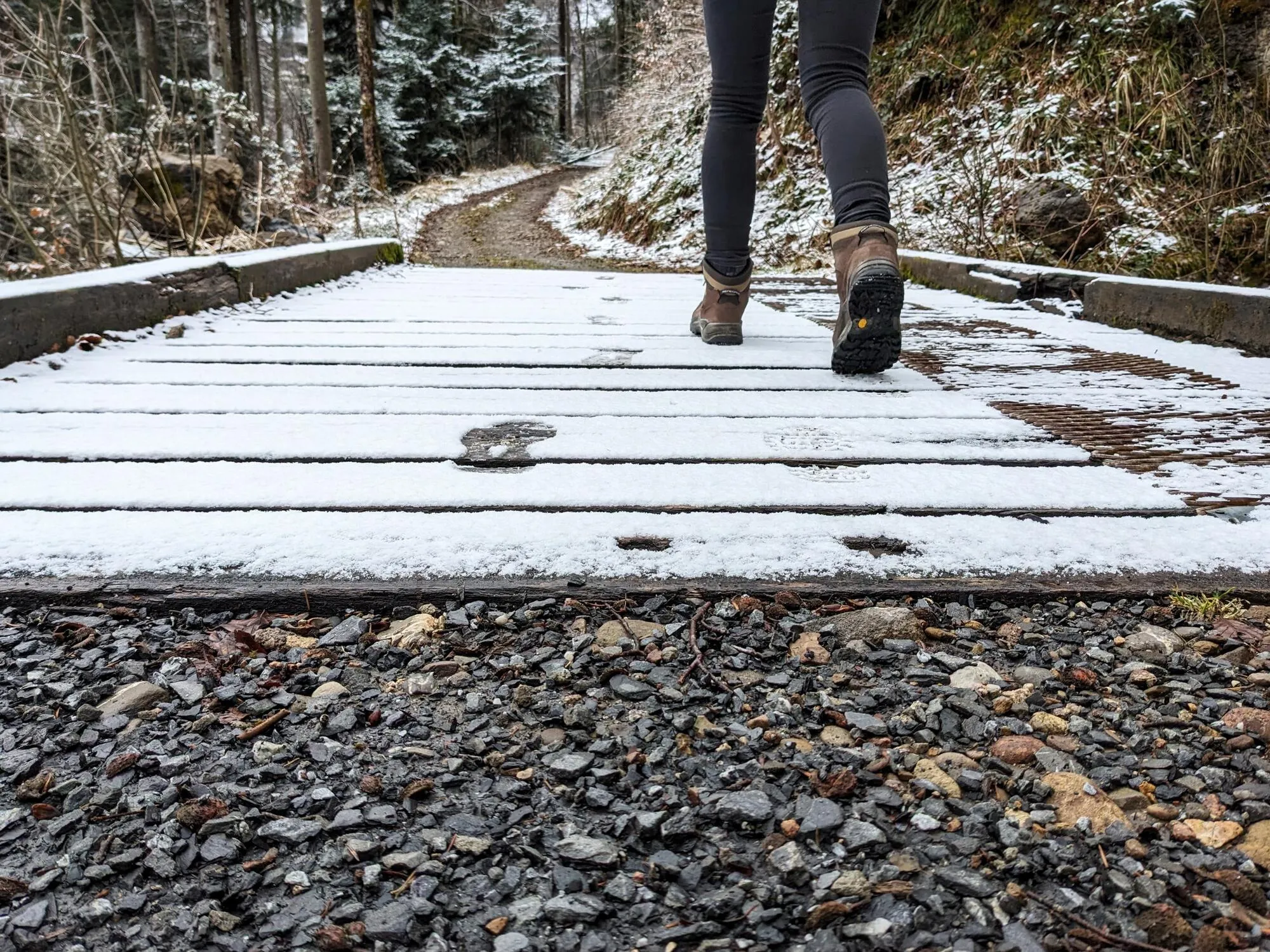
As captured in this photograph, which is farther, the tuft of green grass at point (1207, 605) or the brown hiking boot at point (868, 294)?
the brown hiking boot at point (868, 294)

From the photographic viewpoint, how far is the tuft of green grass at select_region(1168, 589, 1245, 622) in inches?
36.8

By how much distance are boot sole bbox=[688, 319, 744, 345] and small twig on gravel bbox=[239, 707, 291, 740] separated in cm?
178

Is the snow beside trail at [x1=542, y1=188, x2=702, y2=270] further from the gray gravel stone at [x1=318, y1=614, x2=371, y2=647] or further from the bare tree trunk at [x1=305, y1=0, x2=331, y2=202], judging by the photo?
the gray gravel stone at [x1=318, y1=614, x2=371, y2=647]

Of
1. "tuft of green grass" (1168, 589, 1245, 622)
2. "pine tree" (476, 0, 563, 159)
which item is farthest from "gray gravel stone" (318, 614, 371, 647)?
"pine tree" (476, 0, 563, 159)

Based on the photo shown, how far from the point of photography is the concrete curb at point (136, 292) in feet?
6.36

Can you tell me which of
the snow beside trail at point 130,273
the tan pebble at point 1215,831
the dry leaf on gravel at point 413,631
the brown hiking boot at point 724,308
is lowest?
the tan pebble at point 1215,831

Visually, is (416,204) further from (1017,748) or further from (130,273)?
(1017,748)

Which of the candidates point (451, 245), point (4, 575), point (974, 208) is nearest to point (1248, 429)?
point (4, 575)

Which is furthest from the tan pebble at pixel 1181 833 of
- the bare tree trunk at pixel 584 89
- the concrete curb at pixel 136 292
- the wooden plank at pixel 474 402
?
the bare tree trunk at pixel 584 89

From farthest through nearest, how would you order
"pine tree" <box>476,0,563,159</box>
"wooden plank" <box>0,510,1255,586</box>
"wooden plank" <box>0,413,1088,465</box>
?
"pine tree" <box>476,0,563,159</box>, "wooden plank" <box>0,413,1088,465</box>, "wooden plank" <box>0,510,1255,586</box>

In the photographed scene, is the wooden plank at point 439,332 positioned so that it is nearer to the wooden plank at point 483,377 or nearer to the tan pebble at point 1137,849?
the wooden plank at point 483,377

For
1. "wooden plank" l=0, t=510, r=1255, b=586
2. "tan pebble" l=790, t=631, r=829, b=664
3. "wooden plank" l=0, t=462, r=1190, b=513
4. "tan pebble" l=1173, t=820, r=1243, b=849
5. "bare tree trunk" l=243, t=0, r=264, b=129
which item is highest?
"bare tree trunk" l=243, t=0, r=264, b=129

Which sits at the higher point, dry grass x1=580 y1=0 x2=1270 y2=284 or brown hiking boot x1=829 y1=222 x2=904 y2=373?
dry grass x1=580 y1=0 x2=1270 y2=284

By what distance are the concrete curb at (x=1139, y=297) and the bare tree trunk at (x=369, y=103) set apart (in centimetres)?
1248
